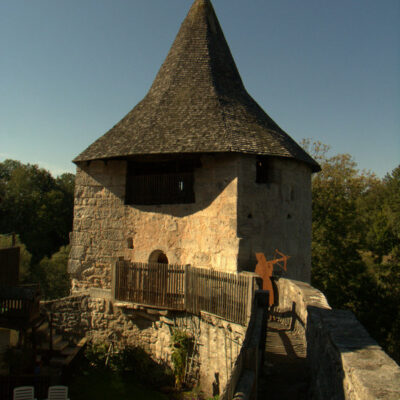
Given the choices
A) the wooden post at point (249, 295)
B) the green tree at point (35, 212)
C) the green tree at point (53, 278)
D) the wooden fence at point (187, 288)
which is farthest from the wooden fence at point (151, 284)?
the green tree at point (35, 212)

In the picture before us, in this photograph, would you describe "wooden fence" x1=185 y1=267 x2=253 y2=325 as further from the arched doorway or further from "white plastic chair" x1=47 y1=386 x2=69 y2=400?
"white plastic chair" x1=47 y1=386 x2=69 y2=400

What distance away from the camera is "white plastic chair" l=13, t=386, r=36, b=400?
8.49 metres

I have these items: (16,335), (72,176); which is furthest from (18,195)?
(16,335)

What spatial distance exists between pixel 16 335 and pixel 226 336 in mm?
9020

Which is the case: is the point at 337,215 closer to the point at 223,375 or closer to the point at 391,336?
the point at 391,336

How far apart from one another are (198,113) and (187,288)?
5.29m

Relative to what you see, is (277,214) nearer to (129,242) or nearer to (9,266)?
(129,242)

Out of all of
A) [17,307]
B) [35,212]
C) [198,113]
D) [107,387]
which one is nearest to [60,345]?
[17,307]

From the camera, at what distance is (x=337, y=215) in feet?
74.0

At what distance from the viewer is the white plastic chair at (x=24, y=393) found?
849 centimetres

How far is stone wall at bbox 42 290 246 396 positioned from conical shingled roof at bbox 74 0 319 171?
4359mm

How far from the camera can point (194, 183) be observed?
11.4m

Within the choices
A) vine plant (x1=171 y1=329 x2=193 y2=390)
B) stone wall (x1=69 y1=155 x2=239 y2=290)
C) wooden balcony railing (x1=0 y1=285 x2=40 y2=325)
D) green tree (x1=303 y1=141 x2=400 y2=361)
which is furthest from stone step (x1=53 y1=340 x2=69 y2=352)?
green tree (x1=303 y1=141 x2=400 y2=361)

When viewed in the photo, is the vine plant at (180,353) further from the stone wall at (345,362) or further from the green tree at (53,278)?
the green tree at (53,278)
